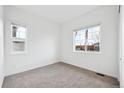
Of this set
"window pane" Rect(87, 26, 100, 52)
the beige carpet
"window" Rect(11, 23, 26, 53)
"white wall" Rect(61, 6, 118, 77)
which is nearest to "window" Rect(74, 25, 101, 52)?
"window pane" Rect(87, 26, 100, 52)

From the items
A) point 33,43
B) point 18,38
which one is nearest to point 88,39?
point 33,43

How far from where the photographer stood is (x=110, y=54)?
2.86m

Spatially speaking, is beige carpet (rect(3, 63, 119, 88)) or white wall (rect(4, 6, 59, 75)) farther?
white wall (rect(4, 6, 59, 75))

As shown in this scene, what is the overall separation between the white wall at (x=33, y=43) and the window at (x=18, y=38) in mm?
185

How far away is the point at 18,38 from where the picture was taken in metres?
3.33

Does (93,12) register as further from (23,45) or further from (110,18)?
(23,45)

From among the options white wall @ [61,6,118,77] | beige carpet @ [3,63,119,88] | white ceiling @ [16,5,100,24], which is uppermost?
white ceiling @ [16,5,100,24]

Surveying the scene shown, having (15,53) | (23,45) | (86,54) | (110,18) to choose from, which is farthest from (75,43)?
(15,53)

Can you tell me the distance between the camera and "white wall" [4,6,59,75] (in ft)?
9.61

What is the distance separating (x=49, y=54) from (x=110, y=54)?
10.4 feet

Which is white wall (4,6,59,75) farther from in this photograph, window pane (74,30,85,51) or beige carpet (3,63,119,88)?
window pane (74,30,85,51)

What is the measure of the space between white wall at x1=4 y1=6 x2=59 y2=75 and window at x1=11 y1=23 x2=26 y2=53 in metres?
0.18

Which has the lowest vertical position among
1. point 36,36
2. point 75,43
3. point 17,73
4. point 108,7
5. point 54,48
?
point 17,73

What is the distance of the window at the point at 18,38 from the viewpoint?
3.17m
